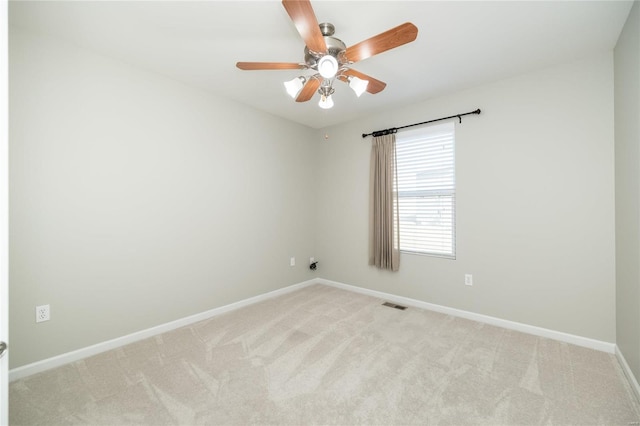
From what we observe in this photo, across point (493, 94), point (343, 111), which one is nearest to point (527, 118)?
point (493, 94)

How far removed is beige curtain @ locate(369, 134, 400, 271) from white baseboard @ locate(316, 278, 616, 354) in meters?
0.42

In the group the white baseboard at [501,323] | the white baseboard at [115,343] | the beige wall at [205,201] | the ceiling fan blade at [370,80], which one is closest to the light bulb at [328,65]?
the ceiling fan blade at [370,80]

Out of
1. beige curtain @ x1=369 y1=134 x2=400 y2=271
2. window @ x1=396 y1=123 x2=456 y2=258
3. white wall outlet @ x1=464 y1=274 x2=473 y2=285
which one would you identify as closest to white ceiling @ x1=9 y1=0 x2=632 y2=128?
window @ x1=396 y1=123 x2=456 y2=258

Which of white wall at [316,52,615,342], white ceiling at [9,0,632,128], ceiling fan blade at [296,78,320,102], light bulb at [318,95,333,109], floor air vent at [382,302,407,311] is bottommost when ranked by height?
floor air vent at [382,302,407,311]

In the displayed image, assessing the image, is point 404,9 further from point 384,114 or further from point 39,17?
point 39,17

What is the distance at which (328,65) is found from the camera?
165 cm

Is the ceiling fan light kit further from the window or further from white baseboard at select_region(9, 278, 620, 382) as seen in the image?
white baseboard at select_region(9, 278, 620, 382)

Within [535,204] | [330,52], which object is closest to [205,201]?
[330,52]

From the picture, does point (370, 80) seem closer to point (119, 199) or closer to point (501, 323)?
point (119, 199)

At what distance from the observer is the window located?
318 centimetres

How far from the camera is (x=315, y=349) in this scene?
2.36 meters

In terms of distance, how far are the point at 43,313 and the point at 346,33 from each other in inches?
124

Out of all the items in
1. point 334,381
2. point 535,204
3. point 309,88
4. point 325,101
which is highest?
point 309,88

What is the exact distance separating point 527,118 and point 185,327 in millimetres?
4034
